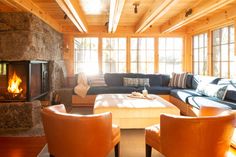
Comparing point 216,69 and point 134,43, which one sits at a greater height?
point 134,43

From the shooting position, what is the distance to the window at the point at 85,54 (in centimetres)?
736

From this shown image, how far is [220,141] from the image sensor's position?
229 centimetres

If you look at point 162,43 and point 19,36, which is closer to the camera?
point 19,36

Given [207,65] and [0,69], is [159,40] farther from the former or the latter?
[0,69]

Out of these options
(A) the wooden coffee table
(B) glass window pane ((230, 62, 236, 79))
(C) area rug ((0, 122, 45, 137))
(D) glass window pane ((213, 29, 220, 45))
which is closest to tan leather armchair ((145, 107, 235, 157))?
(A) the wooden coffee table

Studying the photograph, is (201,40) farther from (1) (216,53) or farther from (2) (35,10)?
(2) (35,10)

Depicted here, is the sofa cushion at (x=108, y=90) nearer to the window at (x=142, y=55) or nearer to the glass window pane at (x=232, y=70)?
the window at (x=142, y=55)

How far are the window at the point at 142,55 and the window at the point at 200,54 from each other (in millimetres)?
1252

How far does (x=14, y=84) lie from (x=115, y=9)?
2265 millimetres

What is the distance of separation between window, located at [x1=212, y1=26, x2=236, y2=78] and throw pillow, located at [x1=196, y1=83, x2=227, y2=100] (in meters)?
0.56

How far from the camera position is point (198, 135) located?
2.23m

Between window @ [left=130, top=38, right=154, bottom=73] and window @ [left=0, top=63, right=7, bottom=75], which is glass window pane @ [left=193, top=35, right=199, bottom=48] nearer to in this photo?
window @ [left=130, top=38, right=154, bottom=73]

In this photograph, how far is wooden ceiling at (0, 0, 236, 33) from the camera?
3887 mm

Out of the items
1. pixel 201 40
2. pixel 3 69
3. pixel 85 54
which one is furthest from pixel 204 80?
Result: pixel 3 69
